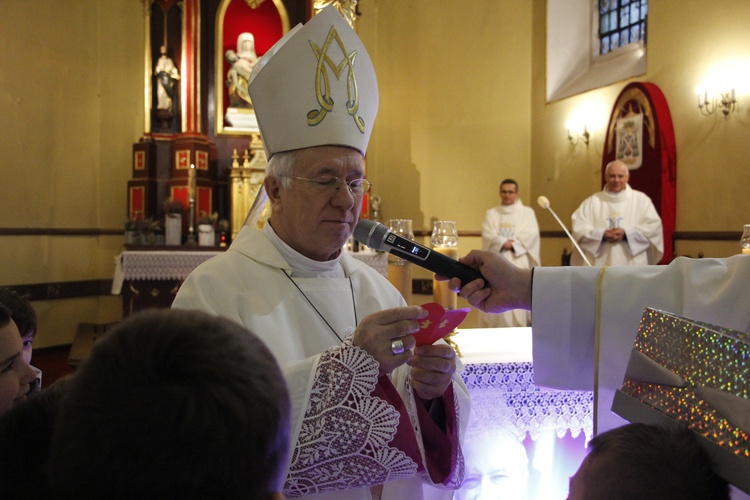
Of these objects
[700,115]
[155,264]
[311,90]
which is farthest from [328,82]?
[700,115]

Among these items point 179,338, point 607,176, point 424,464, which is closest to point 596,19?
point 607,176

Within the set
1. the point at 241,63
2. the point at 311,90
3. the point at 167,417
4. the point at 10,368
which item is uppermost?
the point at 241,63

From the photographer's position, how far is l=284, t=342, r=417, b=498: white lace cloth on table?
4.60 ft

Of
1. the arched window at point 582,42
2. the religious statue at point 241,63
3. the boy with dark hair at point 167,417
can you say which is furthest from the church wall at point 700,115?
the boy with dark hair at point 167,417

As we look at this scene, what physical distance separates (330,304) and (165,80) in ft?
25.7

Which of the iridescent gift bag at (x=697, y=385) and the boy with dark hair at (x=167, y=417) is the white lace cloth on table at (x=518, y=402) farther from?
the boy with dark hair at (x=167, y=417)

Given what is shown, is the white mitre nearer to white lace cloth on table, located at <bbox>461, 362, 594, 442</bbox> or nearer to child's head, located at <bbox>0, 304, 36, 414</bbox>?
child's head, located at <bbox>0, 304, 36, 414</bbox>

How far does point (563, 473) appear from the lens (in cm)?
269

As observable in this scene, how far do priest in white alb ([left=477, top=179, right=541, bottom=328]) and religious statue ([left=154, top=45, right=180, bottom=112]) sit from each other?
4.51 meters

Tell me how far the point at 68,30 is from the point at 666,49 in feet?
23.8

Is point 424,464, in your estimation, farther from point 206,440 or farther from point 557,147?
point 557,147

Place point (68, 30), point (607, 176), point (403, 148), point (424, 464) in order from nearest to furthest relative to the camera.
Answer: point (424, 464) → point (607, 176) → point (68, 30) → point (403, 148)

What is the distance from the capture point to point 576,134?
9.02 meters

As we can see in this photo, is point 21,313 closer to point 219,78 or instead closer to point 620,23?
point 219,78
